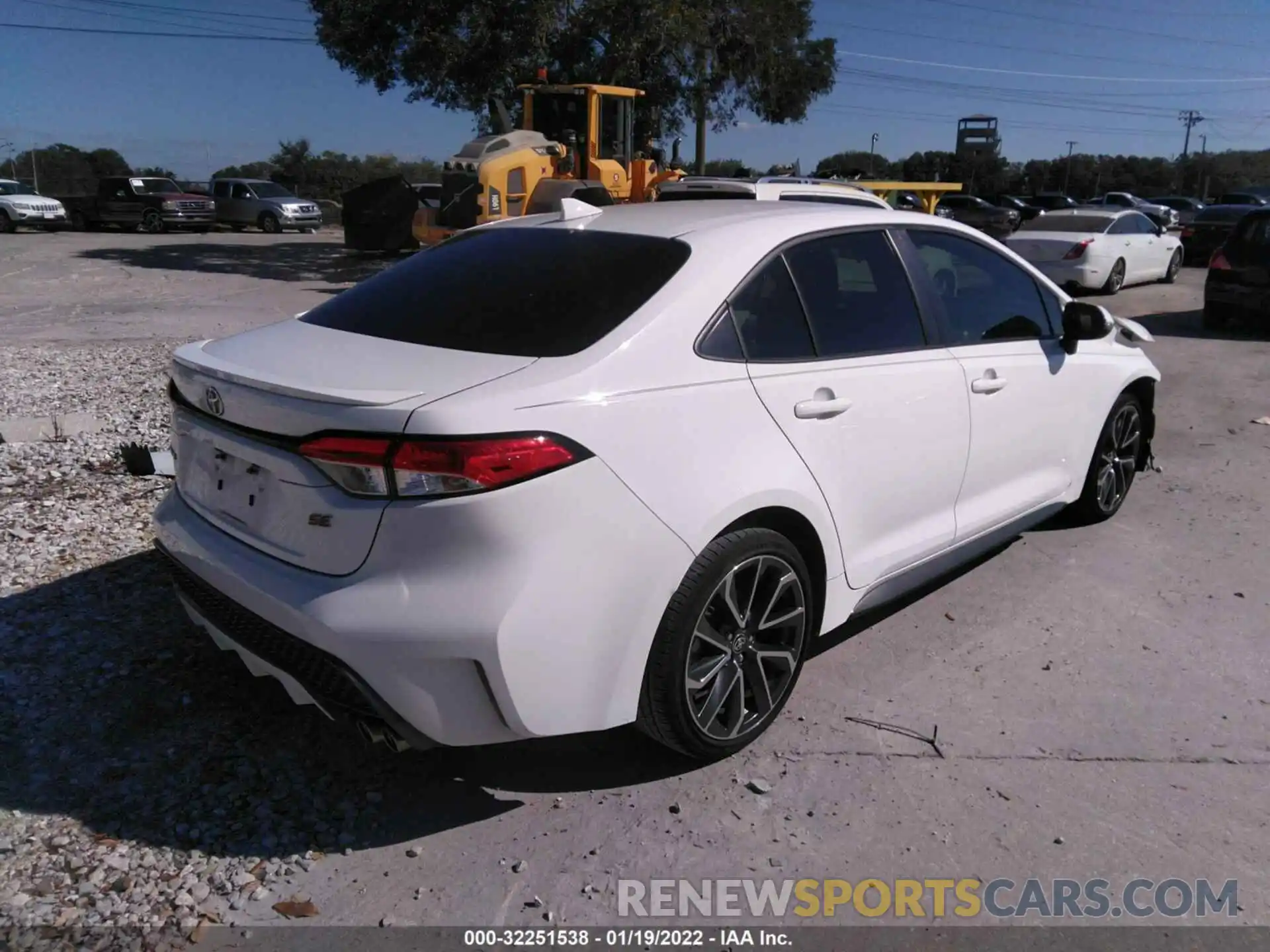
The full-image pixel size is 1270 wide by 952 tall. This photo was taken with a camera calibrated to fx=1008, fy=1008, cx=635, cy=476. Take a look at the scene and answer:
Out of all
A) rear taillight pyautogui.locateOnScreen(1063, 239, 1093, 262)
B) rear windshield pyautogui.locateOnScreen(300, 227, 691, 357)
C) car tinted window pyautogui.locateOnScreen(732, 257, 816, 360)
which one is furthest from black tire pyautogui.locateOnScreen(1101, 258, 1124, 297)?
rear windshield pyautogui.locateOnScreen(300, 227, 691, 357)

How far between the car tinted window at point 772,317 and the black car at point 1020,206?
2899cm

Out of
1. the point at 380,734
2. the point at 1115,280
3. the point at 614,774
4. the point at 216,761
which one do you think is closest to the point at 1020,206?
the point at 1115,280

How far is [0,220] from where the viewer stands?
31375 millimetres

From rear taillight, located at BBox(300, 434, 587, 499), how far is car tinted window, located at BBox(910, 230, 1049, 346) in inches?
86.8

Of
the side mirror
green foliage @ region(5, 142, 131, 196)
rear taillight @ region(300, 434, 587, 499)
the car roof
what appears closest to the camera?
rear taillight @ region(300, 434, 587, 499)

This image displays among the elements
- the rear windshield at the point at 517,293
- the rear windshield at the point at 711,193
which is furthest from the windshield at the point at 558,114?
the rear windshield at the point at 517,293

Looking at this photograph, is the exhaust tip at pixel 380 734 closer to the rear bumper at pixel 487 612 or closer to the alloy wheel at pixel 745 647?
the rear bumper at pixel 487 612

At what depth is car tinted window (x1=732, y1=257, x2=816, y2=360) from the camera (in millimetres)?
3266

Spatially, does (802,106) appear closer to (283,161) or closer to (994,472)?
(994,472)

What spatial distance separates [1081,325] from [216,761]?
4.10 m

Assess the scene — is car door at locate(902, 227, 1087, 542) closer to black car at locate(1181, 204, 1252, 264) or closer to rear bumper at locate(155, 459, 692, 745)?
rear bumper at locate(155, 459, 692, 745)

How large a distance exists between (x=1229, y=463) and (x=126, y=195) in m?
33.5

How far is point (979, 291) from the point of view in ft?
14.6

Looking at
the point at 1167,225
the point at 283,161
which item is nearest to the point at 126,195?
the point at 283,161
